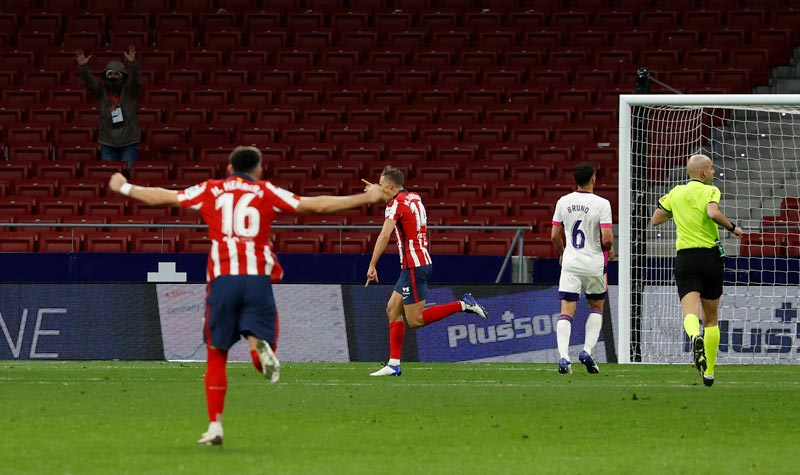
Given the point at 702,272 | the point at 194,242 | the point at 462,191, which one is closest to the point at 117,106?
the point at 194,242

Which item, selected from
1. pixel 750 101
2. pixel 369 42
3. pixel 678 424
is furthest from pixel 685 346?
pixel 369 42

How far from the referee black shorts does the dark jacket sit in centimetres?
1189

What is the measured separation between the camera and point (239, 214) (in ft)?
24.6

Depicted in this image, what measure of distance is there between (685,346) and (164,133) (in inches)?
460

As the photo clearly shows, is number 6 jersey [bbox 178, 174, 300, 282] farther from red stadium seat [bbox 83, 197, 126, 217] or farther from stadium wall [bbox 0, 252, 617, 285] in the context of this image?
red stadium seat [bbox 83, 197, 126, 217]

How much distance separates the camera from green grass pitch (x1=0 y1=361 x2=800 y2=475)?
22.0 ft

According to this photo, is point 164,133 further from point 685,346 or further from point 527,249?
point 685,346

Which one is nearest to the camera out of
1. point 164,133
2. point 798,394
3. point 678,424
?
point 678,424

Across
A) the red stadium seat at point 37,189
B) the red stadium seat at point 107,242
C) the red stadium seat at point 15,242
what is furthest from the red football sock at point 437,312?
the red stadium seat at point 37,189

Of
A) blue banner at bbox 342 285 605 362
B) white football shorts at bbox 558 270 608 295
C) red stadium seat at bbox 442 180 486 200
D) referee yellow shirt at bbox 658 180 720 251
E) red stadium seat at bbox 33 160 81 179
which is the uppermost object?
red stadium seat at bbox 33 160 81 179

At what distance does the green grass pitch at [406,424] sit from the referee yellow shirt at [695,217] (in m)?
1.23

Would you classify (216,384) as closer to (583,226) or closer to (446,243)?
(583,226)

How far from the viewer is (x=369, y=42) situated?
27.2 m

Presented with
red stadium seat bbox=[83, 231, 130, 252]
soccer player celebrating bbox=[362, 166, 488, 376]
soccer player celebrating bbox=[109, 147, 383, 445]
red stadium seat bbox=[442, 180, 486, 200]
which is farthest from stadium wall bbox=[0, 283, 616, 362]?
soccer player celebrating bbox=[109, 147, 383, 445]
